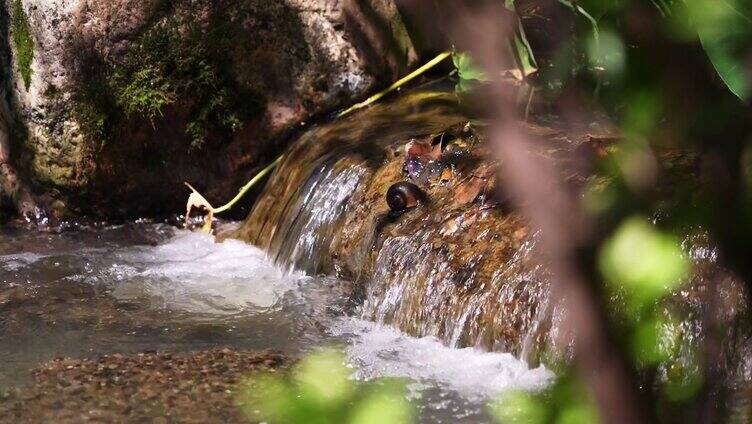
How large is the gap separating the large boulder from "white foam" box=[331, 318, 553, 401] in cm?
248

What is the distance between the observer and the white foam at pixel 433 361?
12.6 ft

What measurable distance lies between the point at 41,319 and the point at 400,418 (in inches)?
163

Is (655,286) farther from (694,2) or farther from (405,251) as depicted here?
(405,251)

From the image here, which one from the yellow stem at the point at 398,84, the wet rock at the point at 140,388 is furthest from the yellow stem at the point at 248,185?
the wet rock at the point at 140,388

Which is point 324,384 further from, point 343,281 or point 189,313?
point 343,281

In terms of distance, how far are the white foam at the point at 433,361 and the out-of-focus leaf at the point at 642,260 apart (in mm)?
2563

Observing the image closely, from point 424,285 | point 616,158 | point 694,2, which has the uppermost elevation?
point 694,2

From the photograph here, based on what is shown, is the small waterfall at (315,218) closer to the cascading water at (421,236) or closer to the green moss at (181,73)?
the cascading water at (421,236)

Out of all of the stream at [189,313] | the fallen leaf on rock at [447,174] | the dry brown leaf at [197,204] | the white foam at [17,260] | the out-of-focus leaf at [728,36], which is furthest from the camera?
the dry brown leaf at [197,204]

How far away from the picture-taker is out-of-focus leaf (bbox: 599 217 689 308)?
1014 millimetres

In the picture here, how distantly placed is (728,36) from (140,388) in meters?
3.34

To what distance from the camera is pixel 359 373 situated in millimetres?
1227

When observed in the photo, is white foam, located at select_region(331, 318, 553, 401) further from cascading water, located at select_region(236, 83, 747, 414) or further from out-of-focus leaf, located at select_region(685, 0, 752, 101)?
out-of-focus leaf, located at select_region(685, 0, 752, 101)

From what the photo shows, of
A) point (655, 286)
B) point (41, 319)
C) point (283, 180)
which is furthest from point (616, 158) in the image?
point (283, 180)
